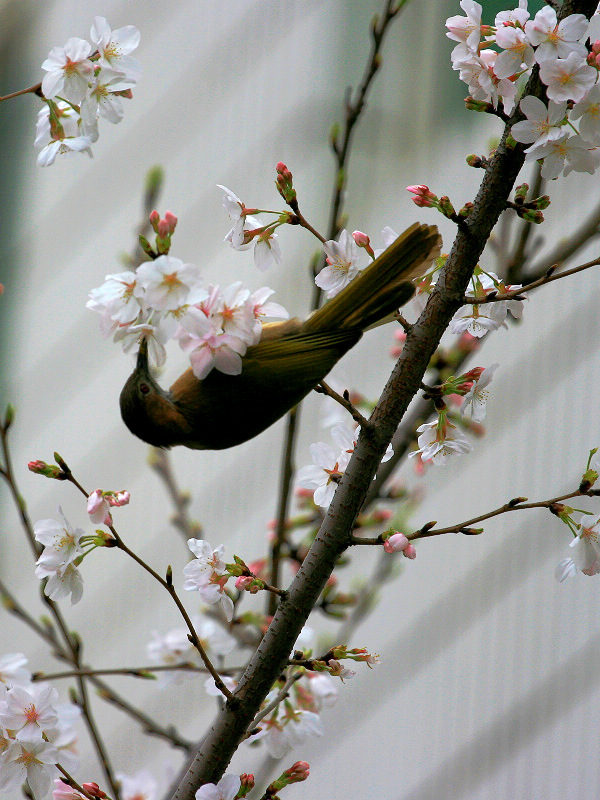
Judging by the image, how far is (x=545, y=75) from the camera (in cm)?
74

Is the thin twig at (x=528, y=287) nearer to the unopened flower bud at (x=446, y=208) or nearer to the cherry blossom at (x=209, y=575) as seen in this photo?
the unopened flower bud at (x=446, y=208)

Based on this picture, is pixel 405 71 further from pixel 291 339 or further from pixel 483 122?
pixel 291 339

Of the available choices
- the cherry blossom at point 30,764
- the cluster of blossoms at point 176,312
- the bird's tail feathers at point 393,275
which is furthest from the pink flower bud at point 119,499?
the bird's tail feathers at point 393,275

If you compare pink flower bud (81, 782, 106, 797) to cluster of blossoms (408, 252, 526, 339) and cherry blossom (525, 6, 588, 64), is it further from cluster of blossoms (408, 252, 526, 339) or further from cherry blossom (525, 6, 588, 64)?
cherry blossom (525, 6, 588, 64)

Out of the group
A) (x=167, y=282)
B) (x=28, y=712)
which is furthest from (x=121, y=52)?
(x=28, y=712)

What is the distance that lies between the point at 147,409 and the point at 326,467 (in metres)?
0.33

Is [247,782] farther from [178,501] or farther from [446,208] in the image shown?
[178,501]

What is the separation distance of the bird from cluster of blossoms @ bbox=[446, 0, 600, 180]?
0.16m

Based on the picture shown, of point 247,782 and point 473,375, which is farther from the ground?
point 473,375

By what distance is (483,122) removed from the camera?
299 centimetres

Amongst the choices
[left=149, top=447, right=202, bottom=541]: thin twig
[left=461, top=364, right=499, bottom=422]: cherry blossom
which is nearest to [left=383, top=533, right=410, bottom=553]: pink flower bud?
[left=461, top=364, right=499, bottom=422]: cherry blossom

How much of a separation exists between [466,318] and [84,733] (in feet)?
10.1

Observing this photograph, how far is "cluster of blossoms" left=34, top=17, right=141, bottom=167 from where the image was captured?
0.90m

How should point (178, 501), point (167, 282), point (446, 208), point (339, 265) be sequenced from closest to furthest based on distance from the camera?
point (167, 282) < point (446, 208) < point (339, 265) < point (178, 501)
